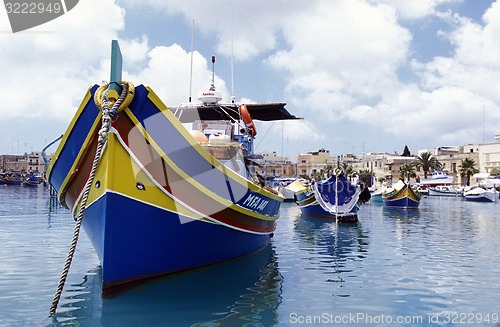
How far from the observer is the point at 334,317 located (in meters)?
7.97

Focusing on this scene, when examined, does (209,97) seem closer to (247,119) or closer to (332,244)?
(247,119)

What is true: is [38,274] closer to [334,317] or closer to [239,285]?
[239,285]

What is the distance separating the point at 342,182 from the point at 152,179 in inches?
744

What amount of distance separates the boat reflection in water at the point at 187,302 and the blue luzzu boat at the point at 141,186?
15.3 inches

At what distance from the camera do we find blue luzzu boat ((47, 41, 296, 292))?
838cm

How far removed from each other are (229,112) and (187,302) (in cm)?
934

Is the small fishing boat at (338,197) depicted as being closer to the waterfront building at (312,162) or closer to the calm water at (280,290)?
the calm water at (280,290)

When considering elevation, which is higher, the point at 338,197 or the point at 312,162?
the point at 312,162

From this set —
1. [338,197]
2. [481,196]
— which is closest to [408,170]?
[481,196]

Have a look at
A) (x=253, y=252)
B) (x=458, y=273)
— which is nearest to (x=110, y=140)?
(x=253, y=252)

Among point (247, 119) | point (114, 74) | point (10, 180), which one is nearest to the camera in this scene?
point (114, 74)

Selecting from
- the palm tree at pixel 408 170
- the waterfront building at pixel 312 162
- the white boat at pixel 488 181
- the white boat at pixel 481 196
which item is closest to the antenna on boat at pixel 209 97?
the white boat at pixel 481 196

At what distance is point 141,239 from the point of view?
28.8 feet

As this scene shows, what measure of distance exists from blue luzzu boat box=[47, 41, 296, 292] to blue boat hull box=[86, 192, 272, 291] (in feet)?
0.06
